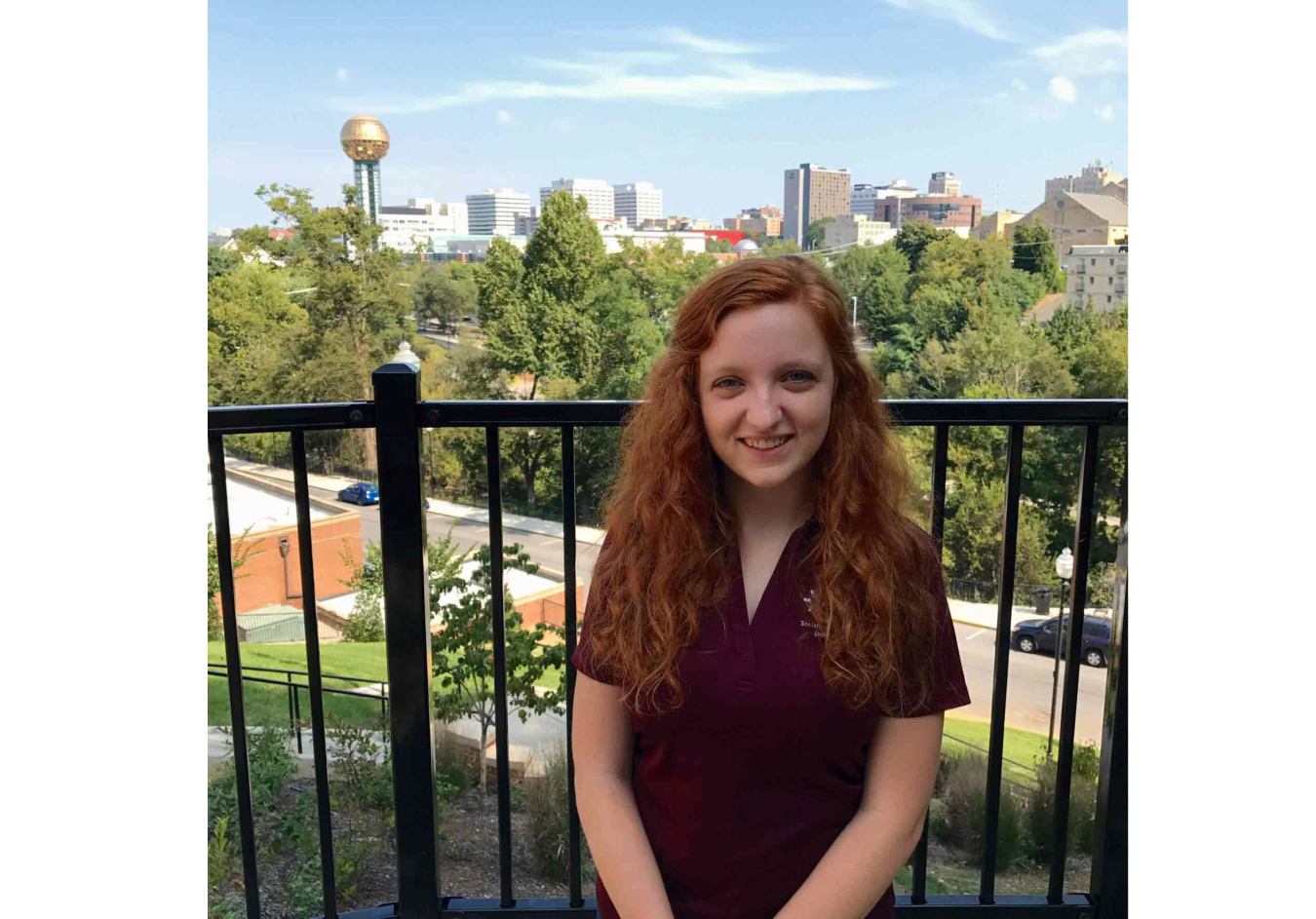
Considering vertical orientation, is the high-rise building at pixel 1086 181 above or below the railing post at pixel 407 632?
above

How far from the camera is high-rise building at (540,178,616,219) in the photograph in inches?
1656

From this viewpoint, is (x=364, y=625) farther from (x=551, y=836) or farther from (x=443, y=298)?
(x=443, y=298)

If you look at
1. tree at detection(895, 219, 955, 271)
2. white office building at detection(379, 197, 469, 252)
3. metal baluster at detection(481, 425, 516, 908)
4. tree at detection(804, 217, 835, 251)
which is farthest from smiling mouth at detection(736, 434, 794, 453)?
tree at detection(804, 217, 835, 251)

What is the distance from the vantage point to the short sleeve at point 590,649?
1.00 m

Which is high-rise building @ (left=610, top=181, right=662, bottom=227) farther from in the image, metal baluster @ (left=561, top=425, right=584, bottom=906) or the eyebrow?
the eyebrow

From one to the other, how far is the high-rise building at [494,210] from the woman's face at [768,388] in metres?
44.6

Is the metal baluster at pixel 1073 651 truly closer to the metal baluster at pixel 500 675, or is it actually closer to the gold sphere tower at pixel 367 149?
the metal baluster at pixel 500 675

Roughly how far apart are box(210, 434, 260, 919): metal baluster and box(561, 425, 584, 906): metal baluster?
0.48m

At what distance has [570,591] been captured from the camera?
1.60 m

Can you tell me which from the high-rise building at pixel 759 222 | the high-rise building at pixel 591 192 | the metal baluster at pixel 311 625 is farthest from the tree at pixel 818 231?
the metal baluster at pixel 311 625

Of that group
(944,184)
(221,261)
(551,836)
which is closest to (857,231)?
(944,184)
